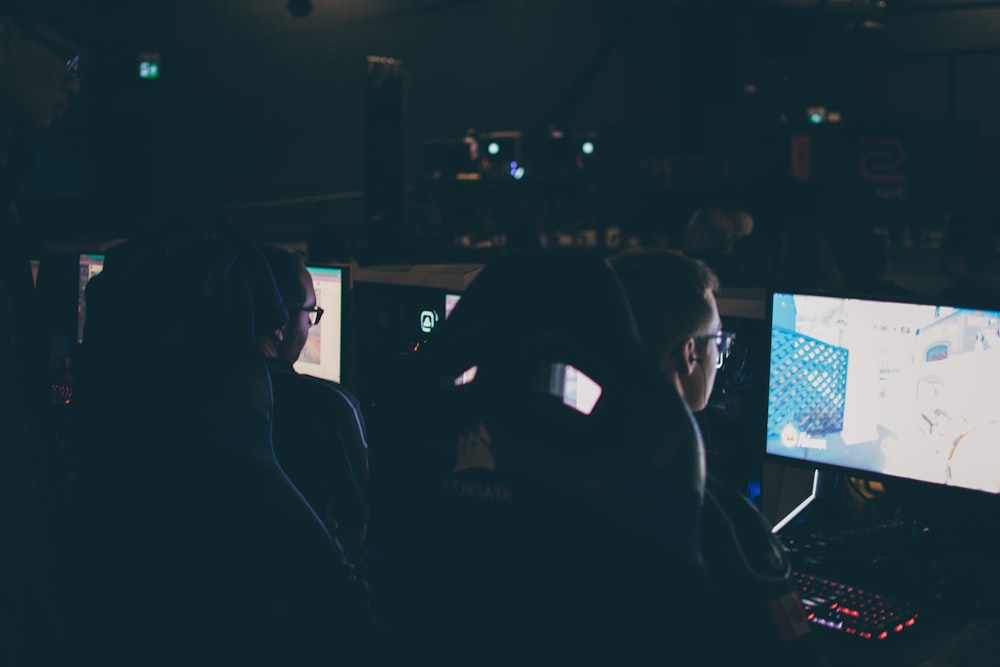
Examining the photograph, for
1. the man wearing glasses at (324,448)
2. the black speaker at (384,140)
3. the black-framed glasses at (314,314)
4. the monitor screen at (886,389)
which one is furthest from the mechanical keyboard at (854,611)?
the black speaker at (384,140)

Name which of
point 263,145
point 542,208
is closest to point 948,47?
point 542,208

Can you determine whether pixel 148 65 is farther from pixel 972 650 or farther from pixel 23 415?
pixel 972 650

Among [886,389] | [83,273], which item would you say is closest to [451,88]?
[83,273]

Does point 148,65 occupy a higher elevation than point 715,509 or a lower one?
higher

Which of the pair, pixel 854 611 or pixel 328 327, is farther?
pixel 328 327

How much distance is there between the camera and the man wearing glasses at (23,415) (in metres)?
1.53

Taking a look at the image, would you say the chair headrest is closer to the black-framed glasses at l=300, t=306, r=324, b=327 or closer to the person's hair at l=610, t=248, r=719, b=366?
the person's hair at l=610, t=248, r=719, b=366

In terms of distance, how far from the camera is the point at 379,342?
9.87 feet

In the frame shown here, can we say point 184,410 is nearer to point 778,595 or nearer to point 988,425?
point 778,595

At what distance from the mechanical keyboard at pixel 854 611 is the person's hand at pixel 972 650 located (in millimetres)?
125

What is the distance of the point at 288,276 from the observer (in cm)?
245

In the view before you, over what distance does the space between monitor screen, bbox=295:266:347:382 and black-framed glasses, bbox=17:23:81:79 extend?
1.05m

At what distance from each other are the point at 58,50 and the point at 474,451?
1278mm

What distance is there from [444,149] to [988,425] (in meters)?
11.3
